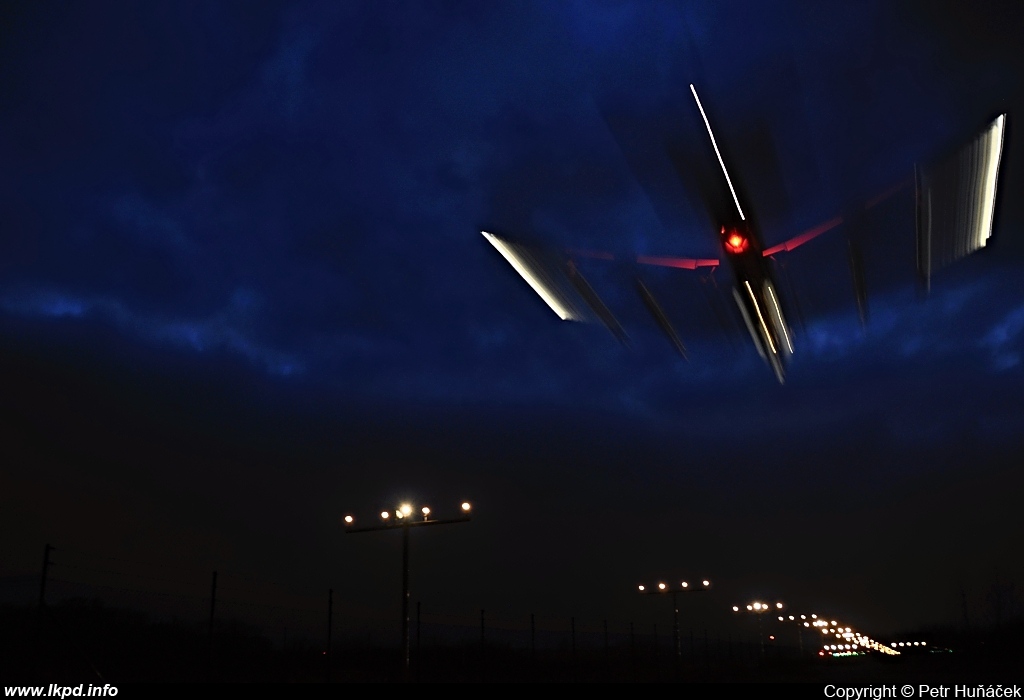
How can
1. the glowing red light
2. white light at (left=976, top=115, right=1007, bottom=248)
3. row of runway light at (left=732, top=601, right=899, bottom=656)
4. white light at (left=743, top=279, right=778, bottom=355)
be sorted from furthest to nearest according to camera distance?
row of runway light at (left=732, top=601, right=899, bottom=656) < white light at (left=743, top=279, right=778, bottom=355) < the glowing red light < white light at (left=976, top=115, right=1007, bottom=248)

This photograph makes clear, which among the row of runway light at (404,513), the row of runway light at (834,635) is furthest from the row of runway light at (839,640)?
the row of runway light at (404,513)

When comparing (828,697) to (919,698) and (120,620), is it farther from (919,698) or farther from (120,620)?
(120,620)

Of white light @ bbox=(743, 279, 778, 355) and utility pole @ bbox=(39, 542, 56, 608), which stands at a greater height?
white light @ bbox=(743, 279, 778, 355)

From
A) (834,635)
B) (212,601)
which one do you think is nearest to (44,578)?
(212,601)

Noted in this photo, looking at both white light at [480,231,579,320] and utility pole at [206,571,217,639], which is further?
utility pole at [206,571,217,639]

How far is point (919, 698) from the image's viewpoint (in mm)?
19031

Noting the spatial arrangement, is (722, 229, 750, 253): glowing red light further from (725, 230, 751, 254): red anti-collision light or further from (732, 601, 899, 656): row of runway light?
(732, 601, 899, 656): row of runway light

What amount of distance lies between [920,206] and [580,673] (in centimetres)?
3230

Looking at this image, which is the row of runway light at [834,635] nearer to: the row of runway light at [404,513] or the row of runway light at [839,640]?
the row of runway light at [839,640]

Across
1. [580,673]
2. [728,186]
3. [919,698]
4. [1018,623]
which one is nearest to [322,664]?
[580,673]

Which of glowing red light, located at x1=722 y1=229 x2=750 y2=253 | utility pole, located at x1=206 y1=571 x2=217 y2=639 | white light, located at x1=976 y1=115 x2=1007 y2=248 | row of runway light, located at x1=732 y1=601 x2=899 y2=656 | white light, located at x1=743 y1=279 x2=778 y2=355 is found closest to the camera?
white light, located at x1=976 y1=115 x2=1007 y2=248

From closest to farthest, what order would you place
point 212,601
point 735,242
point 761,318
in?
point 735,242, point 761,318, point 212,601

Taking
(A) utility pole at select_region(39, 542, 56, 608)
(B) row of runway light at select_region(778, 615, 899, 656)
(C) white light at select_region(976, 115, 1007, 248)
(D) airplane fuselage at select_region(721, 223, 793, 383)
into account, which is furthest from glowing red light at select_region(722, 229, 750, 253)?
(B) row of runway light at select_region(778, 615, 899, 656)

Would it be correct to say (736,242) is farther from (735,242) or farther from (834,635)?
(834,635)
